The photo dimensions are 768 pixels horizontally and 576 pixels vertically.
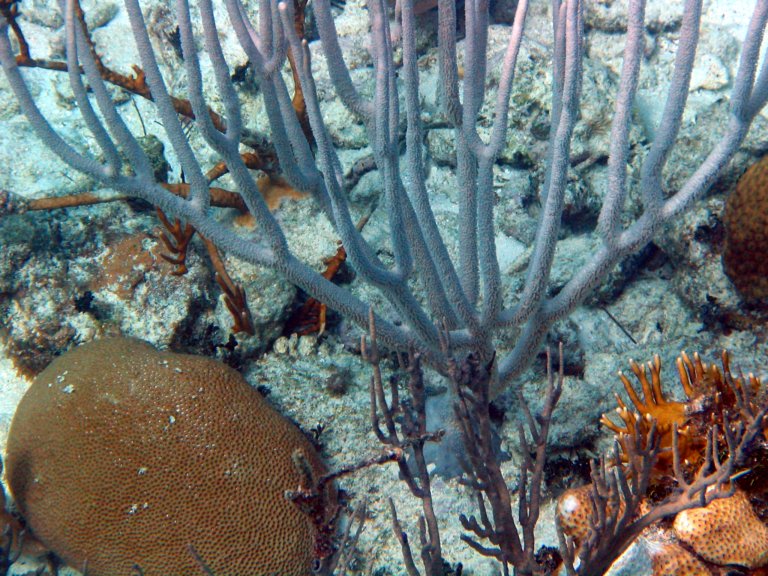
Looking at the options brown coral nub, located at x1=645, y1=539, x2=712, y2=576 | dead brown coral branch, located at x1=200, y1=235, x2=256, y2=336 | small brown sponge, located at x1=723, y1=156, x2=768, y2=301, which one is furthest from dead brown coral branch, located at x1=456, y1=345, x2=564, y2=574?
small brown sponge, located at x1=723, y1=156, x2=768, y2=301

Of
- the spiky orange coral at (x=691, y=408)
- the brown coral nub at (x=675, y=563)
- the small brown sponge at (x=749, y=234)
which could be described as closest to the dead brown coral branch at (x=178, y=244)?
the spiky orange coral at (x=691, y=408)

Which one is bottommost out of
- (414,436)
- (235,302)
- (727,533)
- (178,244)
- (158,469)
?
(158,469)

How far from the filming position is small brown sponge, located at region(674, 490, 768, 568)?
202cm

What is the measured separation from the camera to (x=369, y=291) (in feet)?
12.9

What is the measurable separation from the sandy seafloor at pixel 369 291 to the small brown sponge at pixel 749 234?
21 centimetres

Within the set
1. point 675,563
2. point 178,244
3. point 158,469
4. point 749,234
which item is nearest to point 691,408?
point 675,563

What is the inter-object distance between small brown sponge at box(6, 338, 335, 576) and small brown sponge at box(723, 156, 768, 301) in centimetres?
326

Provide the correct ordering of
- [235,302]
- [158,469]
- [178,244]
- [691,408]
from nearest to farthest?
[691,408]
[158,469]
[235,302]
[178,244]

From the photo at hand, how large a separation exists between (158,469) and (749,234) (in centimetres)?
417

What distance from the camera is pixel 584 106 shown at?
4.65 metres

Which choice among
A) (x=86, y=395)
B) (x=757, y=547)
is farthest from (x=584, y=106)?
(x=86, y=395)

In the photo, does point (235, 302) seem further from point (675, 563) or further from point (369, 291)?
point (675, 563)

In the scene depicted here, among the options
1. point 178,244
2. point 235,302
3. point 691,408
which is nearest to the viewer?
point 691,408

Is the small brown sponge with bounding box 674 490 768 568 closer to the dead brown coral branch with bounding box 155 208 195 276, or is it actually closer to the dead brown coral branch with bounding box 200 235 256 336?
the dead brown coral branch with bounding box 200 235 256 336
